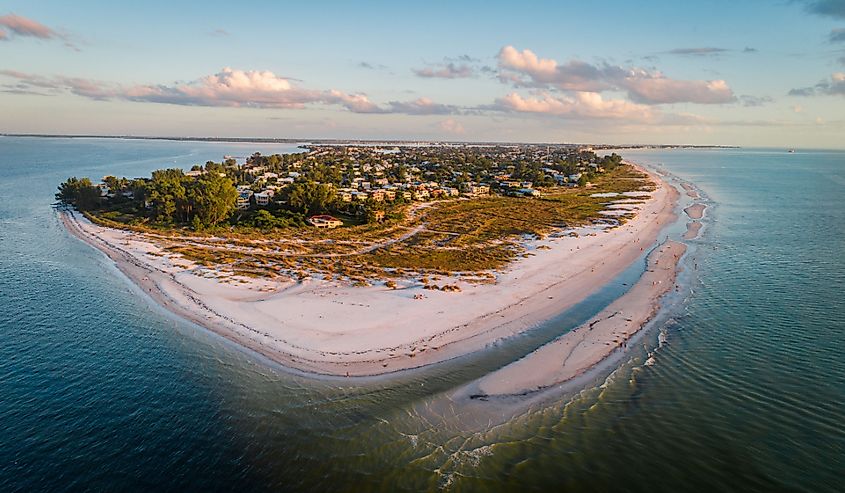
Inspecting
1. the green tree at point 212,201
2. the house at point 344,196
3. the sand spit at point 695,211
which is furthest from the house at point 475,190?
the green tree at point 212,201

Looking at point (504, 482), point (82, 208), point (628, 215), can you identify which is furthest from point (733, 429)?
point (82, 208)

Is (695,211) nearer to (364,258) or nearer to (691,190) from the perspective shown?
(691,190)

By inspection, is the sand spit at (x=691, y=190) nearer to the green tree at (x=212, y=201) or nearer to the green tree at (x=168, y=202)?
the green tree at (x=212, y=201)

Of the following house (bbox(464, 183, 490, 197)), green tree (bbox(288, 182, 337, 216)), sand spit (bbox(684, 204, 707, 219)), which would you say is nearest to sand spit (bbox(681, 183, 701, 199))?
sand spit (bbox(684, 204, 707, 219))

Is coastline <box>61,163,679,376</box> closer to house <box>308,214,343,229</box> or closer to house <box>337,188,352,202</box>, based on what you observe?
house <box>308,214,343,229</box>

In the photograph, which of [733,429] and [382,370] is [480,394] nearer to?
[382,370]
